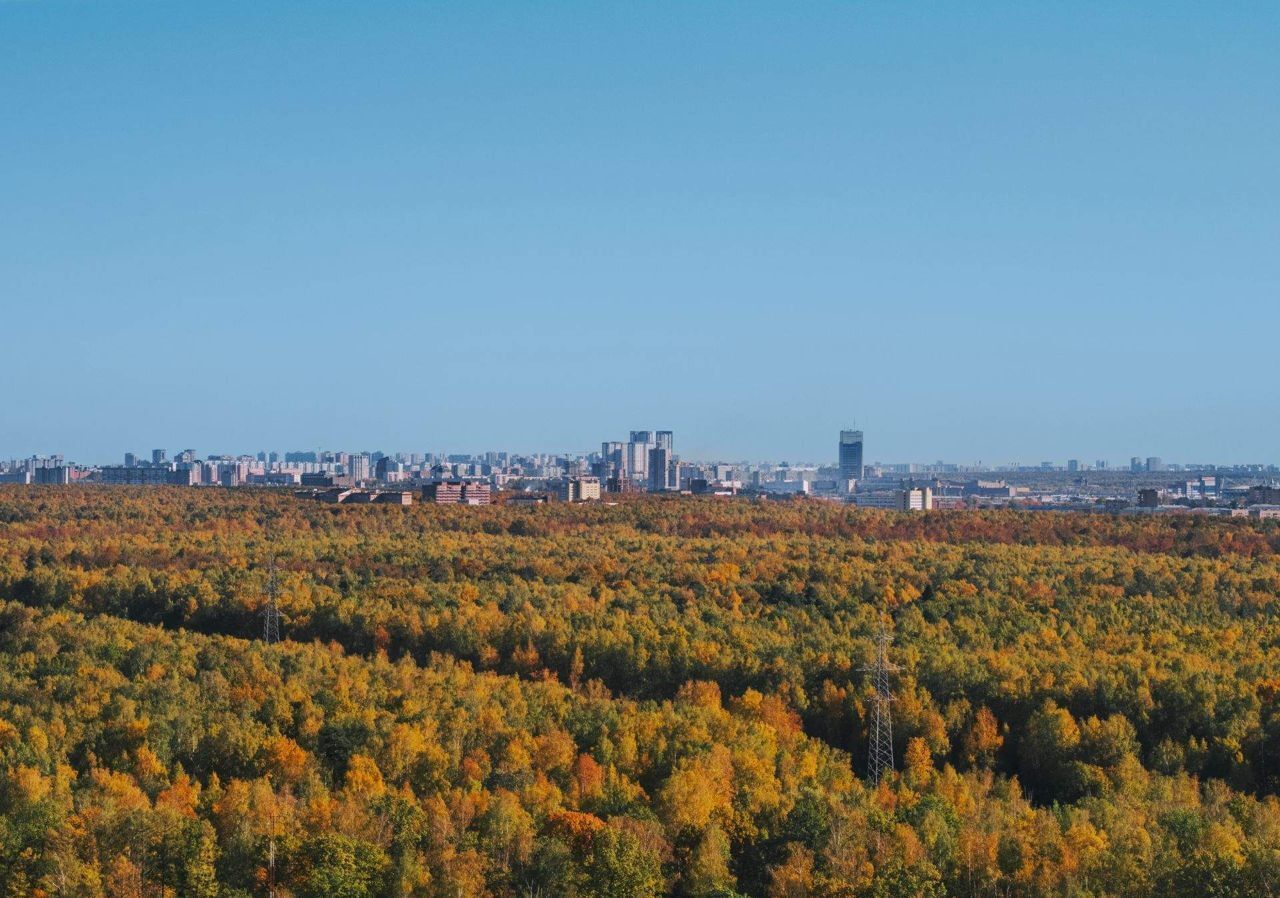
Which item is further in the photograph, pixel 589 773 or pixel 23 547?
pixel 23 547

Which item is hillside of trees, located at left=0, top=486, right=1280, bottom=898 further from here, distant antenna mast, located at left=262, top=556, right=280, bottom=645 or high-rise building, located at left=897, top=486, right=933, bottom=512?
high-rise building, located at left=897, top=486, right=933, bottom=512

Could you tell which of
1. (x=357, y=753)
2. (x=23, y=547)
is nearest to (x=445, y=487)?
(x=23, y=547)

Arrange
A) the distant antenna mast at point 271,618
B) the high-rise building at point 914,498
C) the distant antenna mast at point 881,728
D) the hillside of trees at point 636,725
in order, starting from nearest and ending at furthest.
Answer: the hillside of trees at point 636,725 < the distant antenna mast at point 881,728 < the distant antenna mast at point 271,618 < the high-rise building at point 914,498

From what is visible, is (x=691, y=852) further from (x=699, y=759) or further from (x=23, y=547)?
(x=23, y=547)

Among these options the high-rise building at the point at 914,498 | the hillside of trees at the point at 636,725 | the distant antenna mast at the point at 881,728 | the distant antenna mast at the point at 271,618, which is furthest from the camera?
the high-rise building at the point at 914,498

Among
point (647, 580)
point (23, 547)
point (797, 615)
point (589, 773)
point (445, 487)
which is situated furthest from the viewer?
point (445, 487)

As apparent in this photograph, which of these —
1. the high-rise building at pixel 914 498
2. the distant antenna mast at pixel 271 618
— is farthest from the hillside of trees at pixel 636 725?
the high-rise building at pixel 914 498

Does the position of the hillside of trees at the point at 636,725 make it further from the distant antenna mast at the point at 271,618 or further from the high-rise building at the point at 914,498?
the high-rise building at the point at 914,498
